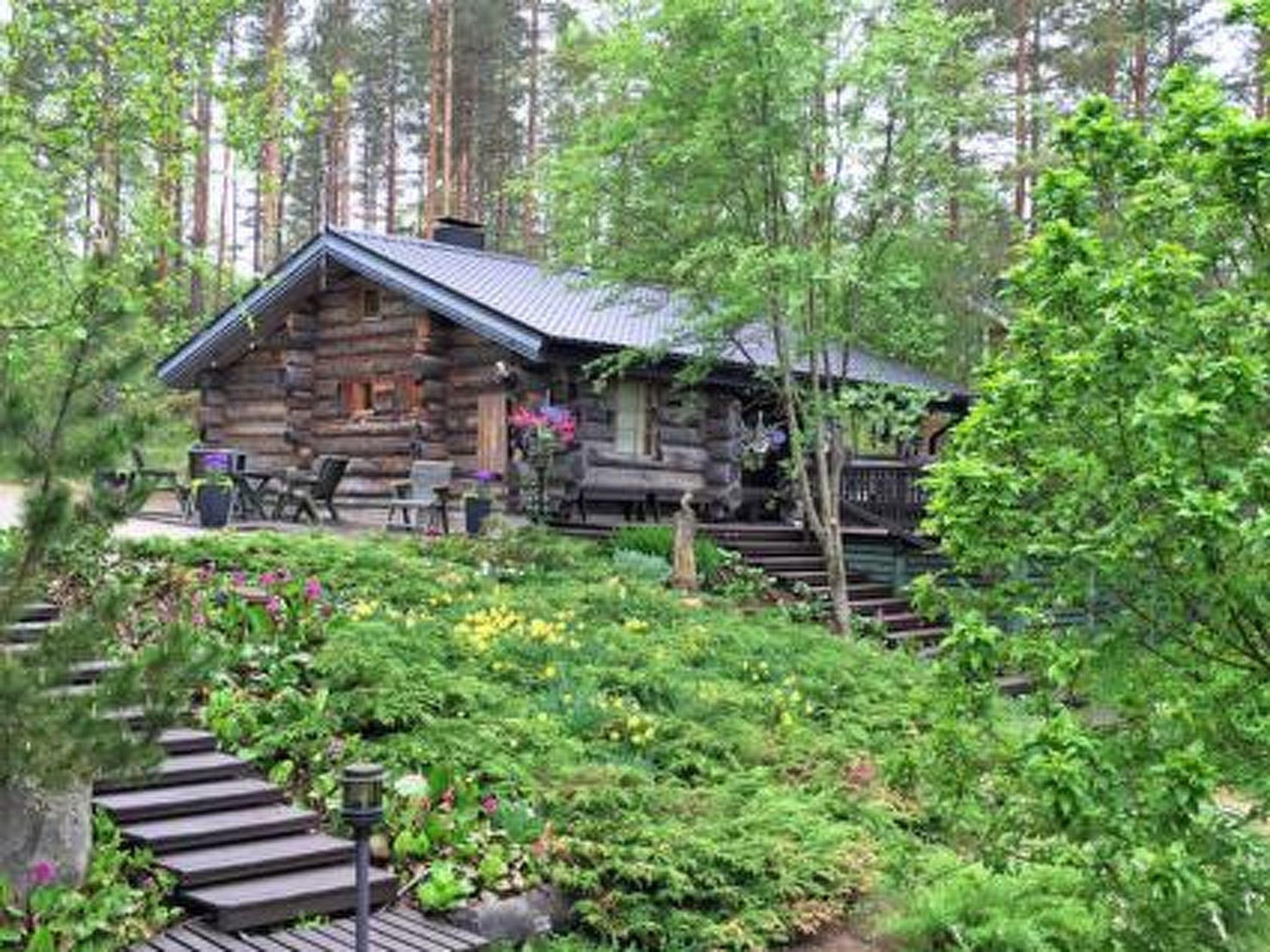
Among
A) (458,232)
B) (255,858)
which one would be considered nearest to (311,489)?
(458,232)

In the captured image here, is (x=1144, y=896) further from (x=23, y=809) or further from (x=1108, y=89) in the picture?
(x=1108, y=89)

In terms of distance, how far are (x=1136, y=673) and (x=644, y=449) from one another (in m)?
14.2

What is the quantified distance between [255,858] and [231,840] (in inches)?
10.5

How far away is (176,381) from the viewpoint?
806 inches

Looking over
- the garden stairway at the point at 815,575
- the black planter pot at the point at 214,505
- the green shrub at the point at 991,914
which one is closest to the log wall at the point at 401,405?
the garden stairway at the point at 815,575

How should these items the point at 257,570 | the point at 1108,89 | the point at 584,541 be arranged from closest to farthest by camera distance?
the point at 257,570 → the point at 584,541 → the point at 1108,89

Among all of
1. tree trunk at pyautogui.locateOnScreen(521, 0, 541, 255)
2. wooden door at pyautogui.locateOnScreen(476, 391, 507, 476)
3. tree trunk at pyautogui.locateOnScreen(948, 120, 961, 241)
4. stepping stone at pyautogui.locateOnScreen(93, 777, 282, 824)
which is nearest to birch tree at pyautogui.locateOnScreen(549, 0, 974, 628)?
tree trunk at pyautogui.locateOnScreen(948, 120, 961, 241)

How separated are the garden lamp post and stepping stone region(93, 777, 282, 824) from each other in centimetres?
160

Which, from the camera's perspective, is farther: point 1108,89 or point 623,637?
point 1108,89

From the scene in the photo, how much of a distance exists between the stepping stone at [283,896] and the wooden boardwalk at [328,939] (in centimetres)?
7

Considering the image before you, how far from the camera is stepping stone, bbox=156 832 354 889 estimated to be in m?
5.60

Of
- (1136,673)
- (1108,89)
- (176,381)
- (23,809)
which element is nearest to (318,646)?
(23,809)

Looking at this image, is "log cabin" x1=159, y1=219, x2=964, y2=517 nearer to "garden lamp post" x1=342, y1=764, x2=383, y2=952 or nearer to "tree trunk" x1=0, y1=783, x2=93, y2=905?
"tree trunk" x1=0, y1=783, x2=93, y2=905

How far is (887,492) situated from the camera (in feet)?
A: 60.1
